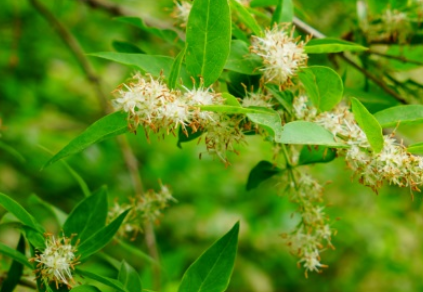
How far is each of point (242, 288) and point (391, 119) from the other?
6.44 ft


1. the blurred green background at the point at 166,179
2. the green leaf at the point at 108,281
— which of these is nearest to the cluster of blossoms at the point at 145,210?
the green leaf at the point at 108,281

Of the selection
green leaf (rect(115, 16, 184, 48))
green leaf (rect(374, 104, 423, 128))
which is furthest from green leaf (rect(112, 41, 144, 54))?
green leaf (rect(374, 104, 423, 128))

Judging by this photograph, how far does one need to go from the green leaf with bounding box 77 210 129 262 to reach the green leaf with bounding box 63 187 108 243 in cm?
2

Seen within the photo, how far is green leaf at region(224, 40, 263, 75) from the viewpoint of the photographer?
73 centimetres

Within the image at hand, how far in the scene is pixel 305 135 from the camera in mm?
609

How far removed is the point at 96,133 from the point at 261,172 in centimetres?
30

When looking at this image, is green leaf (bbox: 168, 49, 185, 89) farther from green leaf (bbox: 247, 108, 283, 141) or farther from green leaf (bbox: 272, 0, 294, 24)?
green leaf (bbox: 272, 0, 294, 24)

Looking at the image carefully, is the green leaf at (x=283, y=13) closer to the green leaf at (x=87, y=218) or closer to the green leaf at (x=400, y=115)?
the green leaf at (x=400, y=115)

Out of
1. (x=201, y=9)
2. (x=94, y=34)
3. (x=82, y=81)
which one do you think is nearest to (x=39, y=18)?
(x=94, y=34)

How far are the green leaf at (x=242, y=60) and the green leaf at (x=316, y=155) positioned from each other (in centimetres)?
13

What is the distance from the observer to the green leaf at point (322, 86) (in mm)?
719

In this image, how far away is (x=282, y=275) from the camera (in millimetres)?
2801

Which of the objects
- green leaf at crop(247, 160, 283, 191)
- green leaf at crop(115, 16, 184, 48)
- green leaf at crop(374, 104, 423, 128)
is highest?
green leaf at crop(115, 16, 184, 48)

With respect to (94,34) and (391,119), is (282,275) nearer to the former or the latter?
(94,34)
